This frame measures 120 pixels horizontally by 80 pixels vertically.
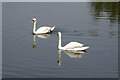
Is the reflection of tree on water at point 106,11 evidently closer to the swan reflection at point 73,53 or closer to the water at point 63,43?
the water at point 63,43

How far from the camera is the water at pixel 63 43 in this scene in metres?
13.9

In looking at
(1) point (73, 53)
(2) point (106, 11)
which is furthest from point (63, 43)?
(2) point (106, 11)

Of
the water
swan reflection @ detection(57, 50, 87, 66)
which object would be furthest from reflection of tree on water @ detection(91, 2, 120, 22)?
swan reflection @ detection(57, 50, 87, 66)

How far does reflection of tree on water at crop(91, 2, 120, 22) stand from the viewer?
2612cm

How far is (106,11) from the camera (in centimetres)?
2914

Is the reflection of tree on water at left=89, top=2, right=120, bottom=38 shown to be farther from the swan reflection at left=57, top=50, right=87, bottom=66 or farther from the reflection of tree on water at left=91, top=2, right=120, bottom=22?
the swan reflection at left=57, top=50, right=87, bottom=66

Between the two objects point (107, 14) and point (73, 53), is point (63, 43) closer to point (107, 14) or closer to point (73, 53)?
point (73, 53)

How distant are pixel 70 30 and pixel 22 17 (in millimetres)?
5146

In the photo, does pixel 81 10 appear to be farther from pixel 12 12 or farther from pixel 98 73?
pixel 98 73

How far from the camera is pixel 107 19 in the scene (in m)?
25.0

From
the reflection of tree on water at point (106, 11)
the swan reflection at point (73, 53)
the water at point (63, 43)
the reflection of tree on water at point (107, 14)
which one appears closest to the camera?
the water at point (63, 43)

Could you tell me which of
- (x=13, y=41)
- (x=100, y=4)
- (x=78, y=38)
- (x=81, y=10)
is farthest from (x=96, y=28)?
(x=100, y=4)

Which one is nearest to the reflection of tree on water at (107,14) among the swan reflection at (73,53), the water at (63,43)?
the water at (63,43)

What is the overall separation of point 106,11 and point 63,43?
11415 mm
